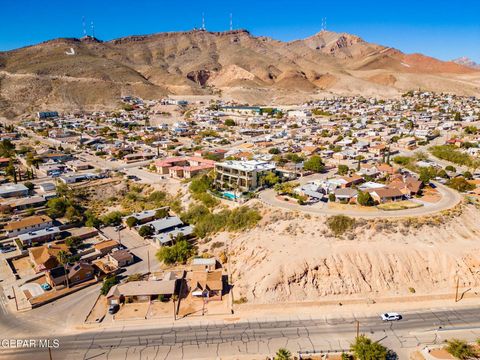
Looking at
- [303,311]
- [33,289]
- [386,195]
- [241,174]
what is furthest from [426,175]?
[33,289]

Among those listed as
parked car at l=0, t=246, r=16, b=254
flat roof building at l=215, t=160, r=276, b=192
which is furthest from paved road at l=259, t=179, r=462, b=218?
parked car at l=0, t=246, r=16, b=254

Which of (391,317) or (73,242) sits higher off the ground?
(73,242)

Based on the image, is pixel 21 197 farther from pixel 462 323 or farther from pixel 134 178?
pixel 462 323

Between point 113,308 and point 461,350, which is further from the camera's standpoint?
point 113,308

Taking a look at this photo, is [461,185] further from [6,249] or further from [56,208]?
[6,249]

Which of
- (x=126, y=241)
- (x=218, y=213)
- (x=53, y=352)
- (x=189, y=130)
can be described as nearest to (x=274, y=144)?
(x=189, y=130)

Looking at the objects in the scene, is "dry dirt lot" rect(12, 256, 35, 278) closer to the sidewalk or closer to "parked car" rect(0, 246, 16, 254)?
"parked car" rect(0, 246, 16, 254)
